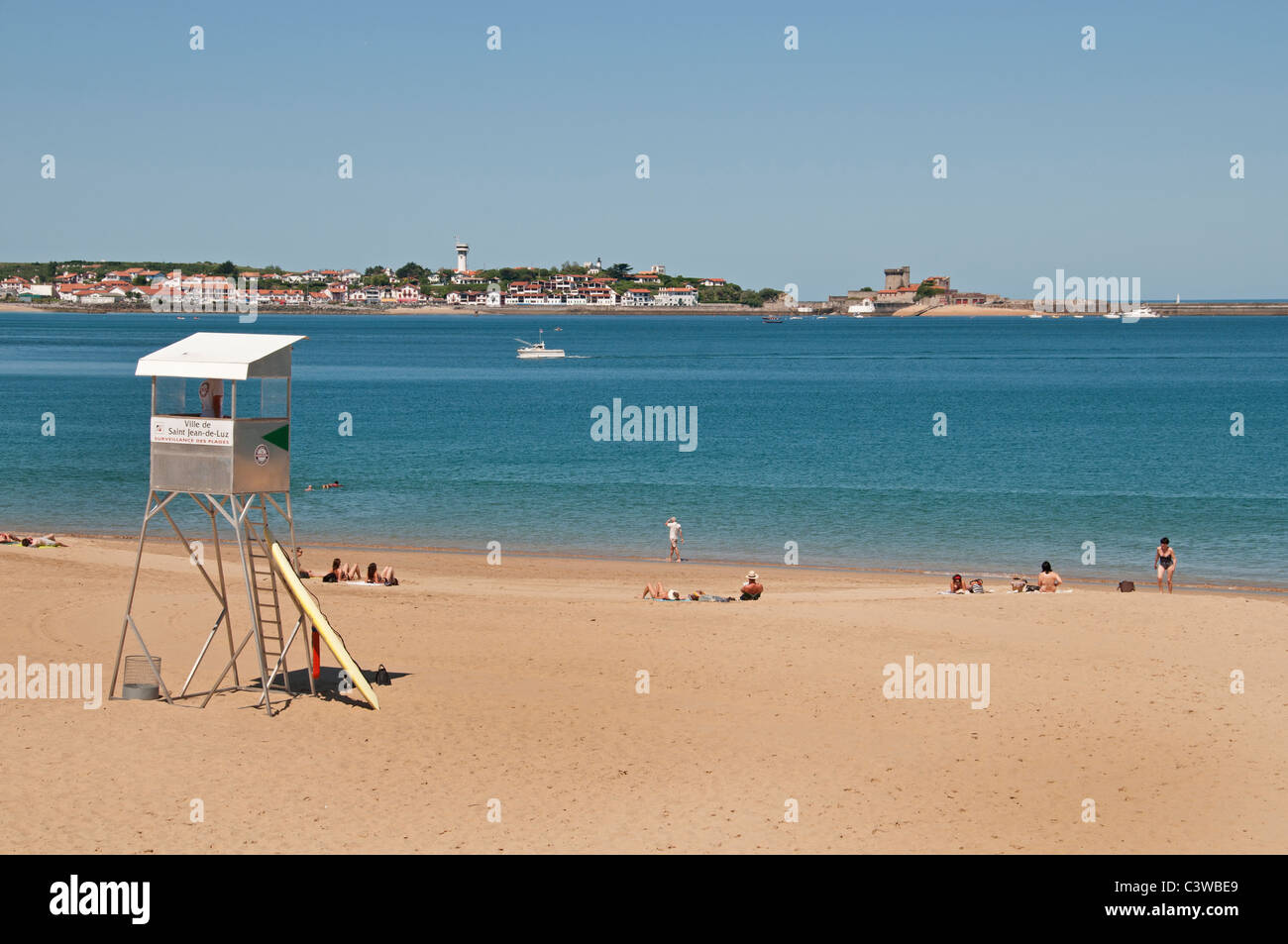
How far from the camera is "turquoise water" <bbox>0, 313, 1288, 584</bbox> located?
39.0 meters

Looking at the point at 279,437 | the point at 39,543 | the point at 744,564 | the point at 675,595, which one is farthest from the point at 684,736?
the point at 39,543

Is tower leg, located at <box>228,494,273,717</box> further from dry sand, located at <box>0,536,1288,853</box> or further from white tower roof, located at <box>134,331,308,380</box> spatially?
white tower roof, located at <box>134,331,308,380</box>

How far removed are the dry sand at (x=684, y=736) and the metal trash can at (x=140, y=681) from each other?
1.01 ft

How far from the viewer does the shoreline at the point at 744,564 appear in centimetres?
3136

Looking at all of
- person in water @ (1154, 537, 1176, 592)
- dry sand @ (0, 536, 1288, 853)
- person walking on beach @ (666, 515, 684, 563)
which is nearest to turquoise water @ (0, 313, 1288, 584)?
person walking on beach @ (666, 515, 684, 563)

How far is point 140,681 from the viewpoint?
62.4 ft

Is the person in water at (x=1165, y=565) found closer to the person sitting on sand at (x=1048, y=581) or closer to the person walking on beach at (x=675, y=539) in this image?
the person sitting on sand at (x=1048, y=581)

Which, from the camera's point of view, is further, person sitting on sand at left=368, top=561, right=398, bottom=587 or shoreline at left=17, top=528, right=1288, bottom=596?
shoreline at left=17, top=528, right=1288, bottom=596

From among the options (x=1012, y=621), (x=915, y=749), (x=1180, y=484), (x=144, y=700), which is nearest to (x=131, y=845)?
(x=144, y=700)

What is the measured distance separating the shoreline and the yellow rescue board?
53.4 ft

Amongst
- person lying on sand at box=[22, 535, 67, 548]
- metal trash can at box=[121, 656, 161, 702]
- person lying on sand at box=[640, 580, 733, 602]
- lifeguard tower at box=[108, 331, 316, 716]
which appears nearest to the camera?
lifeguard tower at box=[108, 331, 316, 716]

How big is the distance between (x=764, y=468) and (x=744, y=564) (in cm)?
2381

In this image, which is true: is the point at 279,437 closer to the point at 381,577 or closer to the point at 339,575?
the point at 381,577

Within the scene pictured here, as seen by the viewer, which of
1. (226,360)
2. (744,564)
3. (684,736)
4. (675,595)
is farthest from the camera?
(744,564)
